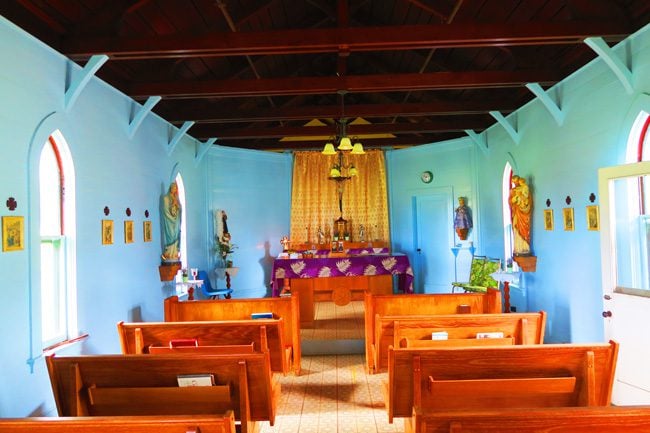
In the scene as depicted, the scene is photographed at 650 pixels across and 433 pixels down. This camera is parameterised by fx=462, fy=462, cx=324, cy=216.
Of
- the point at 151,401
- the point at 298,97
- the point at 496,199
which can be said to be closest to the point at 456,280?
the point at 496,199

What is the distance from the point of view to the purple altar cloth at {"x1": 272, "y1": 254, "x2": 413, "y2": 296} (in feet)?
24.3

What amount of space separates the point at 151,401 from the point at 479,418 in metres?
1.83

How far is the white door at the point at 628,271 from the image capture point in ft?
12.7

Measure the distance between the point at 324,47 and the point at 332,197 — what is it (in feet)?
22.4

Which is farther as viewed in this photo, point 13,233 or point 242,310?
point 242,310

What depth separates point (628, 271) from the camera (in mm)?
4191

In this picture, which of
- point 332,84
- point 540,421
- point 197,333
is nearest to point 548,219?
point 332,84

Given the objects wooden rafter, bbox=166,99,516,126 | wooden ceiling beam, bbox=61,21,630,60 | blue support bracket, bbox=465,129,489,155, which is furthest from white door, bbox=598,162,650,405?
blue support bracket, bbox=465,129,489,155

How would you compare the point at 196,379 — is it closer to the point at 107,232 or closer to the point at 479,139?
the point at 107,232

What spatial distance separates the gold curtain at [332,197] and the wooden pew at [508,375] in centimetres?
837

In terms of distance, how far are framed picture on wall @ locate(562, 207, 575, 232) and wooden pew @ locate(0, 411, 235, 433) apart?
5052 mm

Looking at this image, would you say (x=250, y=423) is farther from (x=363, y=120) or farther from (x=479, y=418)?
(x=363, y=120)

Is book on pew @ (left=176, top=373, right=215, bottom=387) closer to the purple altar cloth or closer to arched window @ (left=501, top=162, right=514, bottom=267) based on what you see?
the purple altar cloth

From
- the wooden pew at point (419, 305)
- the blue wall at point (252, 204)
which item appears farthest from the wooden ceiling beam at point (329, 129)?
the wooden pew at point (419, 305)
